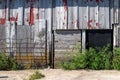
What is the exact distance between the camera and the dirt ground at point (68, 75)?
11.6m

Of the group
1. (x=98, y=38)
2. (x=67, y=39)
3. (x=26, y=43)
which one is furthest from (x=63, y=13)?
(x=26, y=43)

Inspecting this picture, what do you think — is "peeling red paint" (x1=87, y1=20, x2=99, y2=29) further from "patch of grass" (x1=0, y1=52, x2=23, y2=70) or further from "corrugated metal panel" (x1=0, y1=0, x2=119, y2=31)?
"patch of grass" (x1=0, y1=52, x2=23, y2=70)

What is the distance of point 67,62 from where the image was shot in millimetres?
14133

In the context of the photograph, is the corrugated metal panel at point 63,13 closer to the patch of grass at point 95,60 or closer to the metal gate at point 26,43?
the metal gate at point 26,43

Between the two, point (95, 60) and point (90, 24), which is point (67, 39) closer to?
point (90, 24)

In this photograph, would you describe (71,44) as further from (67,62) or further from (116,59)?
(116,59)

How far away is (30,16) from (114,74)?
412 cm

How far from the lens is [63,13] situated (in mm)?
14266

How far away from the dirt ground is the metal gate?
0.89m

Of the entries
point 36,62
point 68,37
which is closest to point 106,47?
point 68,37

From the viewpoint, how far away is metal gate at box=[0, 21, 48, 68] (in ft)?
47.1

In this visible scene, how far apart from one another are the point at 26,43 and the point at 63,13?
182 centimetres

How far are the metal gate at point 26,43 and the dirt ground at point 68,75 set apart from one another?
2.92 feet

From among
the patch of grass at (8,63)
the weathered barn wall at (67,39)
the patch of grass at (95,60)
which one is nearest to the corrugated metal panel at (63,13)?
the weathered barn wall at (67,39)
